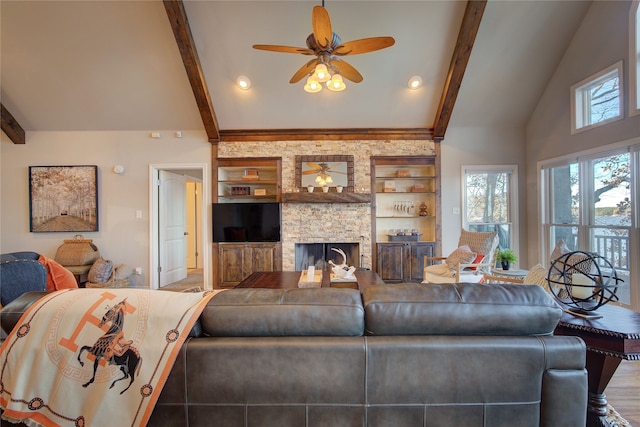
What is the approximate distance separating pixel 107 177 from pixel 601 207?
24.5ft

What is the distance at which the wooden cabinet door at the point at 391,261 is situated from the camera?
16.3 feet

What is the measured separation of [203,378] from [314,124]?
4486 mm

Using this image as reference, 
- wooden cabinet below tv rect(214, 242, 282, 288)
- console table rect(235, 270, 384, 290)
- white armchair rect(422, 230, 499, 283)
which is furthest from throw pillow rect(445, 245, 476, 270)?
wooden cabinet below tv rect(214, 242, 282, 288)

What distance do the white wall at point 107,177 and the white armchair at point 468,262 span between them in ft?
13.6

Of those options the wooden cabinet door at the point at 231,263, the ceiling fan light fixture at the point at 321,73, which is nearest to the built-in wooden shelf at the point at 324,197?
the wooden cabinet door at the point at 231,263

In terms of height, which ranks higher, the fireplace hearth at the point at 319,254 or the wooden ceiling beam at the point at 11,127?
the wooden ceiling beam at the point at 11,127

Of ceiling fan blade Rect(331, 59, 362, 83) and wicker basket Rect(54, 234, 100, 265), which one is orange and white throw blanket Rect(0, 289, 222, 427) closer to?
ceiling fan blade Rect(331, 59, 362, 83)

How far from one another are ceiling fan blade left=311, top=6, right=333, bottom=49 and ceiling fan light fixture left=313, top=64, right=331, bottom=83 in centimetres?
17

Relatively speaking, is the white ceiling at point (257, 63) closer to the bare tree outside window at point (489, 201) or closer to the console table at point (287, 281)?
the bare tree outside window at point (489, 201)

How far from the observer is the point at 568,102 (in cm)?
411

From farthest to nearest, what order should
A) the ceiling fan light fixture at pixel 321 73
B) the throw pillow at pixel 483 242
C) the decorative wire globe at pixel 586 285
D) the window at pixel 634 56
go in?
the throw pillow at pixel 483 242
the window at pixel 634 56
the ceiling fan light fixture at pixel 321 73
the decorative wire globe at pixel 586 285

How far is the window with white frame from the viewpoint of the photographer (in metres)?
3.20

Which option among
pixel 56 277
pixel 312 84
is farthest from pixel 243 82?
pixel 56 277

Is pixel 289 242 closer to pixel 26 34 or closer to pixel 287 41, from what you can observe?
pixel 287 41
